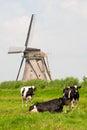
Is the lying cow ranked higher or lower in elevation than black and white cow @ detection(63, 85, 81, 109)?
higher

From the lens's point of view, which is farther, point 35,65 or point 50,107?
point 35,65

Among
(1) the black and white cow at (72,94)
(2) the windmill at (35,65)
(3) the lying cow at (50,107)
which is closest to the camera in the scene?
(3) the lying cow at (50,107)

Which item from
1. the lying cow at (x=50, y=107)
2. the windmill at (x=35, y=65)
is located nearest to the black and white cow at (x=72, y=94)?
the lying cow at (x=50, y=107)

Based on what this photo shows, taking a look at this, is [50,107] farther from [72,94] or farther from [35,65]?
[35,65]

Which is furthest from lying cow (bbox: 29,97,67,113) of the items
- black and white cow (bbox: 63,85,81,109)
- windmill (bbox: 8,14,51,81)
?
windmill (bbox: 8,14,51,81)

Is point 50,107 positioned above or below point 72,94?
above

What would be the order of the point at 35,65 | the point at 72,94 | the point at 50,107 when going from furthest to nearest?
the point at 35,65 → the point at 72,94 → the point at 50,107

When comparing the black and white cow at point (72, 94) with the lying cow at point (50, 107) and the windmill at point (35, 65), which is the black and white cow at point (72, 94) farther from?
the windmill at point (35, 65)

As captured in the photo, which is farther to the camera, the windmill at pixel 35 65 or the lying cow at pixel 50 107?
the windmill at pixel 35 65

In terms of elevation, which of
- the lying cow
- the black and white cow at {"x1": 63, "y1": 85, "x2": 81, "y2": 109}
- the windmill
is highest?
the lying cow

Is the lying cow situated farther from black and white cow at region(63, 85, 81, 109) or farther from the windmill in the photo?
the windmill

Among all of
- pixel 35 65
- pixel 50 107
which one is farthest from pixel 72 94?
pixel 35 65

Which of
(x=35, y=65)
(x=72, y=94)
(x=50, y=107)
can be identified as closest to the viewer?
(x=50, y=107)

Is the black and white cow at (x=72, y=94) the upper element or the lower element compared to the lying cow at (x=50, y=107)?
lower
